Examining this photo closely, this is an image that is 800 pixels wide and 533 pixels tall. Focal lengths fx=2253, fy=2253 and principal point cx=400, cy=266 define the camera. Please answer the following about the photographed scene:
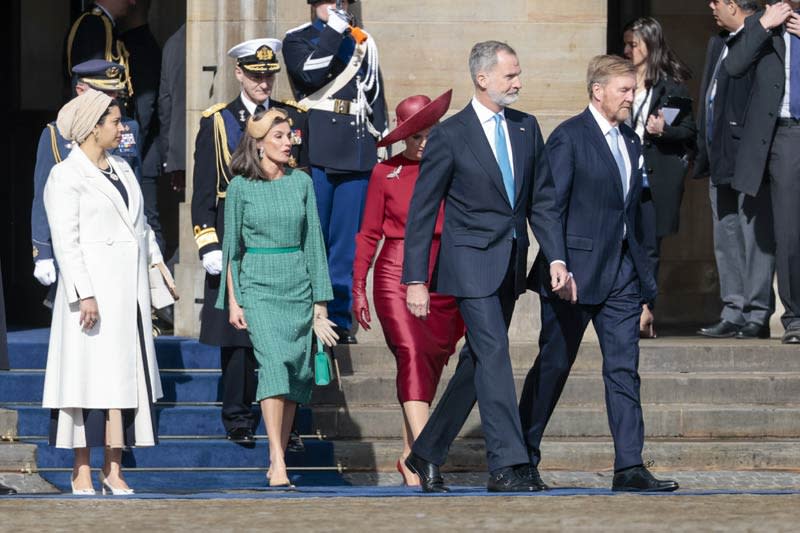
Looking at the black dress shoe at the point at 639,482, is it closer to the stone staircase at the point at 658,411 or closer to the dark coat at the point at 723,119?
the stone staircase at the point at 658,411

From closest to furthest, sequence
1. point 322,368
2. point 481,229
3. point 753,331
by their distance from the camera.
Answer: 1. point 481,229
2. point 322,368
3. point 753,331

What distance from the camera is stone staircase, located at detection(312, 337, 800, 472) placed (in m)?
11.6

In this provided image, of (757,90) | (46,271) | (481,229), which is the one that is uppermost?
(757,90)

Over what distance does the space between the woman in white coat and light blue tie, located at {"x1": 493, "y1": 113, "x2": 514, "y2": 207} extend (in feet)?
5.98

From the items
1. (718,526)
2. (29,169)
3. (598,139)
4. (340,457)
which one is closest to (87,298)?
(340,457)

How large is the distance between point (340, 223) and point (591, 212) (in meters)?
2.66

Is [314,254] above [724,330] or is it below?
above

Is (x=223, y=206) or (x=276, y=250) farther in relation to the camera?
(x=223, y=206)

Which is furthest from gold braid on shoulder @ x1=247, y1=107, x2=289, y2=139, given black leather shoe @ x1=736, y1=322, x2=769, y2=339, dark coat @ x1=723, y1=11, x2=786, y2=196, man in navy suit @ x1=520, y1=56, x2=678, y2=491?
black leather shoe @ x1=736, y1=322, x2=769, y2=339

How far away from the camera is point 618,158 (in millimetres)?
10320

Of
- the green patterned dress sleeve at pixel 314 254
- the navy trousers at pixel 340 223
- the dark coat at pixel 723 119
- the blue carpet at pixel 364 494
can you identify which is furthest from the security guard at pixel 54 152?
the dark coat at pixel 723 119

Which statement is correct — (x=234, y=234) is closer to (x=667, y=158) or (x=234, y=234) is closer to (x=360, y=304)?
(x=360, y=304)

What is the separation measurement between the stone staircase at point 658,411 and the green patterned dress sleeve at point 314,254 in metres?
0.97

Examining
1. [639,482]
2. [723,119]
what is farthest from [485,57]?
[723,119]
